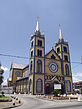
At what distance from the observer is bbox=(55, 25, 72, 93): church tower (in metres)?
49.9

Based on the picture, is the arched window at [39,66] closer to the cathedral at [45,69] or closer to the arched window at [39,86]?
the cathedral at [45,69]

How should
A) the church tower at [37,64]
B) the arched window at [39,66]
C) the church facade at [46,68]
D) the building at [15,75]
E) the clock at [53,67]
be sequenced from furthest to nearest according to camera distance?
the building at [15,75] < the clock at [53,67] < the arched window at [39,66] < the church facade at [46,68] < the church tower at [37,64]

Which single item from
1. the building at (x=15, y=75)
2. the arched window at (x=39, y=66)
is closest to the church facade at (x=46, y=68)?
the arched window at (x=39, y=66)

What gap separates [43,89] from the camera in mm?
44062

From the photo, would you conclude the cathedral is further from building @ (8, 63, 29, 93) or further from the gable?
building @ (8, 63, 29, 93)

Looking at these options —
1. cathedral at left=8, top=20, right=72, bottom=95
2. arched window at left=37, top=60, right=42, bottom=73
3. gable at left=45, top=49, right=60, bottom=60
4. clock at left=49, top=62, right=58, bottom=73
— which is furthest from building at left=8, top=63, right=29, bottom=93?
gable at left=45, top=49, right=60, bottom=60

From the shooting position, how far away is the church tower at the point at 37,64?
4334cm

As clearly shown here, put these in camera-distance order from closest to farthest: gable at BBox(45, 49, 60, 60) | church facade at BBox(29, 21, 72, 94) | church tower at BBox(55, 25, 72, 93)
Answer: church facade at BBox(29, 21, 72, 94) < church tower at BBox(55, 25, 72, 93) < gable at BBox(45, 49, 60, 60)

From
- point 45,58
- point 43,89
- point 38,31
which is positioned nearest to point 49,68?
point 45,58

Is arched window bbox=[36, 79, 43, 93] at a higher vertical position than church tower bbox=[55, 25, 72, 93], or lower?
lower

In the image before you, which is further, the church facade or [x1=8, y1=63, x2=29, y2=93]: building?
[x1=8, y1=63, x2=29, y2=93]: building

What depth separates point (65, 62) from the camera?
53.3 m

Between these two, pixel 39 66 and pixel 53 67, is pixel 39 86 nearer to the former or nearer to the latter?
pixel 39 66

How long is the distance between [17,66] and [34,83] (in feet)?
99.7
